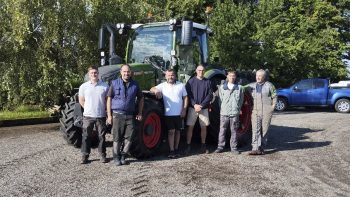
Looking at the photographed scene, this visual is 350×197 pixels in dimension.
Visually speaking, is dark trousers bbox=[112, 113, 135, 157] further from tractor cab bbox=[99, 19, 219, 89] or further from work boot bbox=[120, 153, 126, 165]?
tractor cab bbox=[99, 19, 219, 89]

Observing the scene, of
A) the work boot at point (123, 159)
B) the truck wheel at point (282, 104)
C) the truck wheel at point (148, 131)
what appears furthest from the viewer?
the truck wheel at point (282, 104)

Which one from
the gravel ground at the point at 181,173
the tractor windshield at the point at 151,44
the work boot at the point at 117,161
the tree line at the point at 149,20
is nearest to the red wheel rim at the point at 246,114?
the gravel ground at the point at 181,173

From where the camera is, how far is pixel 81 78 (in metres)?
12.7

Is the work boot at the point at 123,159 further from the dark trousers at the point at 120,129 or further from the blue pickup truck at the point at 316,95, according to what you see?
the blue pickup truck at the point at 316,95

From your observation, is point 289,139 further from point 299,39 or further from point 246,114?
point 299,39

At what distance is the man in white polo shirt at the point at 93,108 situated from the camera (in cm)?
729

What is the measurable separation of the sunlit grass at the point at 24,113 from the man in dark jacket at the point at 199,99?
6.43 meters

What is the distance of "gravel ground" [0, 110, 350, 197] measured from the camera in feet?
19.5

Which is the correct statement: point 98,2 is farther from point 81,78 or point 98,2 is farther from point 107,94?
point 107,94

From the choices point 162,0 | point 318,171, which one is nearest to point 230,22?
point 162,0

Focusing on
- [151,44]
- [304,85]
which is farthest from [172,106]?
[304,85]

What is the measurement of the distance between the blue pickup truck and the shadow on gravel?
7535 millimetres

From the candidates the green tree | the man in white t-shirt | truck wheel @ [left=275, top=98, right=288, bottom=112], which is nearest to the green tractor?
the man in white t-shirt

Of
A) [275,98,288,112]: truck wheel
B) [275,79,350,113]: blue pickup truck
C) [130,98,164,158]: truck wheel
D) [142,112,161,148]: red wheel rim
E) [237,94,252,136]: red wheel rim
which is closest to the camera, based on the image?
[130,98,164,158]: truck wheel
